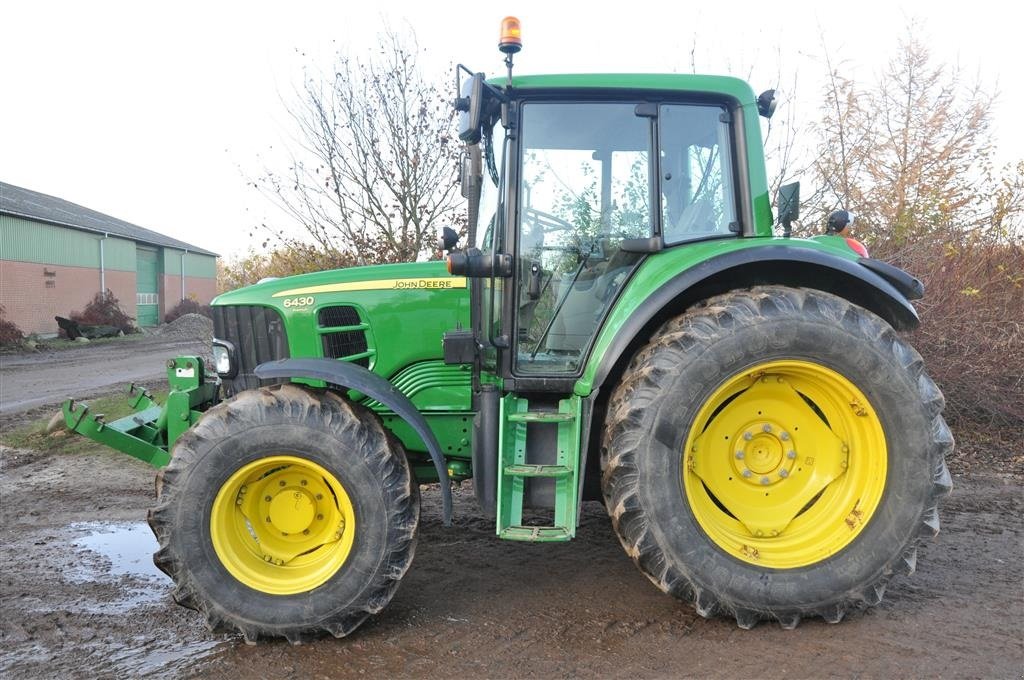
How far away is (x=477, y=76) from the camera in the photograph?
3.01m

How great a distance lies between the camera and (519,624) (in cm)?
319

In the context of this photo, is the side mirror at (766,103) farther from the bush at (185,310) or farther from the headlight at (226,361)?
the bush at (185,310)

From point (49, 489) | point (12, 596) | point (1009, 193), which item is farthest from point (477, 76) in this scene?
point (1009, 193)

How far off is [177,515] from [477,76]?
7.47ft

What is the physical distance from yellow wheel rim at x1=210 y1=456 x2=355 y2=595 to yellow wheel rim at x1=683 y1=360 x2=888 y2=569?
1.62 metres

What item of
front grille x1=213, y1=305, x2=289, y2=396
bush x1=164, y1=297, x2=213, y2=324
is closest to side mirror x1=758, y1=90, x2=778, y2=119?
front grille x1=213, y1=305, x2=289, y2=396

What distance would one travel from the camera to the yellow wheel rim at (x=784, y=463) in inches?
125

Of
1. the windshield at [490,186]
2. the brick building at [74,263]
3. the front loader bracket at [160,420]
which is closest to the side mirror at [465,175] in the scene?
the windshield at [490,186]

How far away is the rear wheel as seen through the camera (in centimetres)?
302

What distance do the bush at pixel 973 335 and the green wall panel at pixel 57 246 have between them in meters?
24.9

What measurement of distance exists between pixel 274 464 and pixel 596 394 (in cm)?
147

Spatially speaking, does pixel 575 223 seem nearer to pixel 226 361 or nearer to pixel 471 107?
pixel 471 107

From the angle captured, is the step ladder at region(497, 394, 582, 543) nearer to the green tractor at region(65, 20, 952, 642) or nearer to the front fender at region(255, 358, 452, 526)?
the green tractor at region(65, 20, 952, 642)

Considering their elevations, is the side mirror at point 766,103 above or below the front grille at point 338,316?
above
